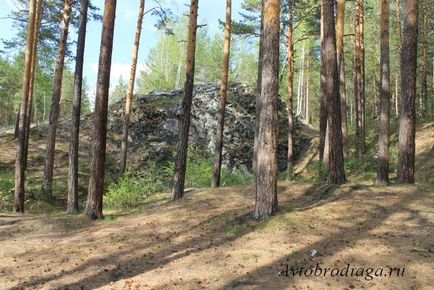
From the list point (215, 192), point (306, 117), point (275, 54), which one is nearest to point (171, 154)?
Result: point (215, 192)

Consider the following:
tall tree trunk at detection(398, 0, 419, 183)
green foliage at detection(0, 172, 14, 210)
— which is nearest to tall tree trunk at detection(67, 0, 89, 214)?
green foliage at detection(0, 172, 14, 210)

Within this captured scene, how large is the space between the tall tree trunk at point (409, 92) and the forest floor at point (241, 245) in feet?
3.38

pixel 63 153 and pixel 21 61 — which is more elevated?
pixel 21 61

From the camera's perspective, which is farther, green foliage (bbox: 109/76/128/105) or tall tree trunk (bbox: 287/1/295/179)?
green foliage (bbox: 109/76/128/105)

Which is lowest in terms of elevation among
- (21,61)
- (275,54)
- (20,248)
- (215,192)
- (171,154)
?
(20,248)

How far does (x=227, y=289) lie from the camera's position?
5957mm

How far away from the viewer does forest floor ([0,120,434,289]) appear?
6.33 m

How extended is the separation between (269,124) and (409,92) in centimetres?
537

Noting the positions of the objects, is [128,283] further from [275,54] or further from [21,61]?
[21,61]

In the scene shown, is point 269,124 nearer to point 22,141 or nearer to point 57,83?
point 22,141

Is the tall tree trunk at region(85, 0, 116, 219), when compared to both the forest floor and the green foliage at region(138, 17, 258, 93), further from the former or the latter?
the green foliage at region(138, 17, 258, 93)

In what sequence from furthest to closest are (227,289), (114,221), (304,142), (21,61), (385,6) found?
(21,61)
(304,142)
(385,6)
(114,221)
(227,289)

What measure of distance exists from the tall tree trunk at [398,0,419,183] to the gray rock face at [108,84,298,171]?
45.7ft

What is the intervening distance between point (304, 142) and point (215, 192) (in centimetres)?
1715
